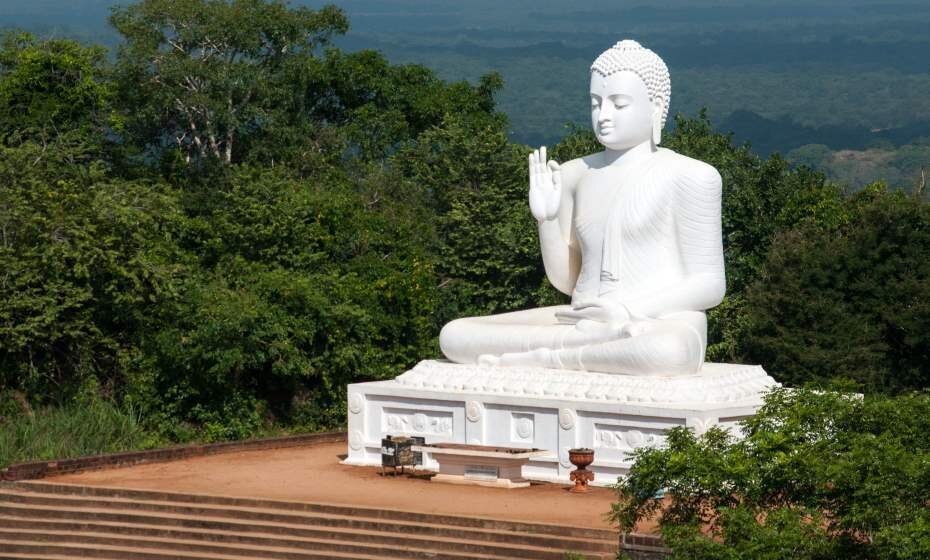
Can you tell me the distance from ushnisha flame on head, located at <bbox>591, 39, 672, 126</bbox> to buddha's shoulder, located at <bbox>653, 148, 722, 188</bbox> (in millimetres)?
812

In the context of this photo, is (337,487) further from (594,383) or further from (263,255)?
(263,255)

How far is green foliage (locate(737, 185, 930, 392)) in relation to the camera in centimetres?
2905

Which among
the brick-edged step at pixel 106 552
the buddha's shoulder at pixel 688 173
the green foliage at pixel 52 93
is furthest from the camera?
the green foliage at pixel 52 93

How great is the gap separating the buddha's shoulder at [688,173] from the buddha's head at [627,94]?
19.9 inches

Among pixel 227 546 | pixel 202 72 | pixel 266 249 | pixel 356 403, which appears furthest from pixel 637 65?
pixel 202 72

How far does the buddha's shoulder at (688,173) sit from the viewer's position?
23.4m

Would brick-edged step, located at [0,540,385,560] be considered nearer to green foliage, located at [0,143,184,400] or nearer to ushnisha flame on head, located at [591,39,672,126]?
green foliage, located at [0,143,184,400]

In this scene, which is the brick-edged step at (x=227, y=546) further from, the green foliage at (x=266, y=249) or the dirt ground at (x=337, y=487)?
the green foliage at (x=266, y=249)

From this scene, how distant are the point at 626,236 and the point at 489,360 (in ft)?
7.13

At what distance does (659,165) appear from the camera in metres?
23.7

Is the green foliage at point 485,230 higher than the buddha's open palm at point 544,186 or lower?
lower

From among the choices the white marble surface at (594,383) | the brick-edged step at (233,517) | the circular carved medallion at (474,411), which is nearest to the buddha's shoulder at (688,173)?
the white marble surface at (594,383)

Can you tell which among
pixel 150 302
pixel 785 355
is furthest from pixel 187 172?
pixel 785 355

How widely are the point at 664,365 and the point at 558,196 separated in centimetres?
299
